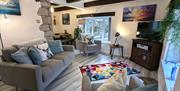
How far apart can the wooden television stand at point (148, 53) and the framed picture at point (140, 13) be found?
908mm

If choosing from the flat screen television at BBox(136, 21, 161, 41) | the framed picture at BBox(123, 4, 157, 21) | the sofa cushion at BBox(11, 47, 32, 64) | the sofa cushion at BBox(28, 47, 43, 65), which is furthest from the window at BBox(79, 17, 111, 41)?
the sofa cushion at BBox(11, 47, 32, 64)

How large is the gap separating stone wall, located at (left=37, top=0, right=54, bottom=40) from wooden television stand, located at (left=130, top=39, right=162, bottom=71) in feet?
10.3

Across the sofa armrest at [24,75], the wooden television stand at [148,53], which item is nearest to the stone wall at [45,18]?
the sofa armrest at [24,75]

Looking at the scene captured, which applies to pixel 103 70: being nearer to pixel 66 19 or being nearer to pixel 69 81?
pixel 69 81

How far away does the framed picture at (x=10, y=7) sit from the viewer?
289 cm

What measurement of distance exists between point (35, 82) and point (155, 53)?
3166 mm

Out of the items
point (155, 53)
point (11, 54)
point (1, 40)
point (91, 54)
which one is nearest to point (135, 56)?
point (155, 53)

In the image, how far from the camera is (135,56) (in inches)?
164

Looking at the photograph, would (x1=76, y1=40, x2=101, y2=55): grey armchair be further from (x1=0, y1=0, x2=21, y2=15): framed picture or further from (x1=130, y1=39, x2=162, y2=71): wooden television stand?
(x1=0, y1=0, x2=21, y2=15): framed picture

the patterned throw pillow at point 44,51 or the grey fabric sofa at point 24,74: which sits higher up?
the patterned throw pillow at point 44,51

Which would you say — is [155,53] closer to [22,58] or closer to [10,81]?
[22,58]

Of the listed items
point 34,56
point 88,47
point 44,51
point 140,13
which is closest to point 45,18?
point 44,51

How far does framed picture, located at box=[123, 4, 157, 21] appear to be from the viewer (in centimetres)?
398

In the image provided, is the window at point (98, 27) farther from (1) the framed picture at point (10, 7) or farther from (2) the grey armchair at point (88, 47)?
(1) the framed picture at point (10, 7)
